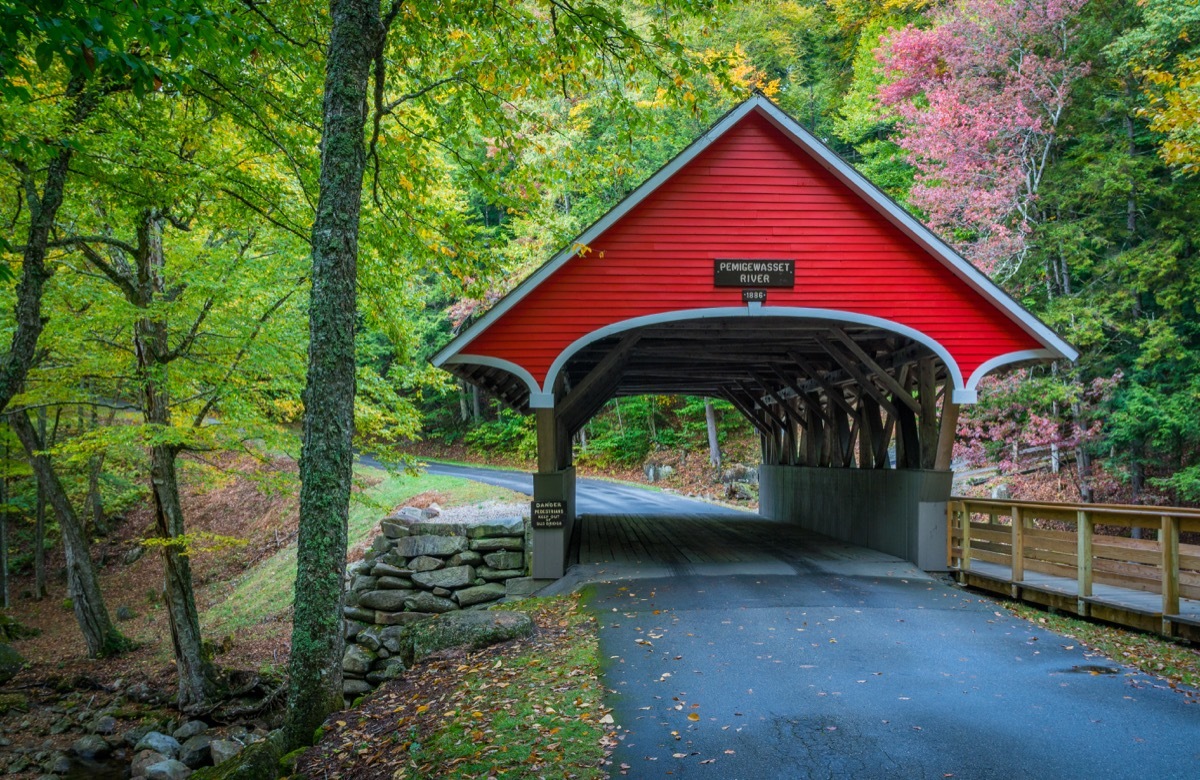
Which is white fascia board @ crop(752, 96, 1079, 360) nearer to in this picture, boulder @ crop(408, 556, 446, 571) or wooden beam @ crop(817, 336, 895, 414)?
wooden beam @ crop(817, 336, 895, 414)

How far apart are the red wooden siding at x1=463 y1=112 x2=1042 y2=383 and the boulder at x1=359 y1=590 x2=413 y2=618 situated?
332 cm

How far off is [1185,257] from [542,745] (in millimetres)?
17075

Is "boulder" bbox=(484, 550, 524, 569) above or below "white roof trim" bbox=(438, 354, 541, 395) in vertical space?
below

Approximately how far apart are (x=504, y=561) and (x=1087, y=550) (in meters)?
6.49

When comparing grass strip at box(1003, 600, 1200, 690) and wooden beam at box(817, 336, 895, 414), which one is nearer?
grass strip at box(1003, 600, 1200, 690)

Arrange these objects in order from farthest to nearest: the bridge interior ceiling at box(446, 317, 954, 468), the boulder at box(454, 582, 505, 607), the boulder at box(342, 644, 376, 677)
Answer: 1. the bridge interior ceiling at box(446, 317, 954, 468)
2. the boulder at box(454, 582, 505, 607)
3. the boulder at box(342, 644, 376, 677)

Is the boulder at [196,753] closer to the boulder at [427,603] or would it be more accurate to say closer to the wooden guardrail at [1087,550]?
→ the boulder at [427,603]

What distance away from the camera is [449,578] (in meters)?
9.83

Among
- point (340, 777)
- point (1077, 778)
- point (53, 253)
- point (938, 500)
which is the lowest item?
point (340, 777)

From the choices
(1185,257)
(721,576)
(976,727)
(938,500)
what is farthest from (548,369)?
(1185,257)

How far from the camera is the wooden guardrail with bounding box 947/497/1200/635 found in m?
6.69

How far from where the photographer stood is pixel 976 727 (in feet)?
15.9

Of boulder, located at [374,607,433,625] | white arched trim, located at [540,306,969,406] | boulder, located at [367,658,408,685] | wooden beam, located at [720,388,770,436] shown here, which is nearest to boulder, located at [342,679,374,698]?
boulder, located at [367,658,408,685]

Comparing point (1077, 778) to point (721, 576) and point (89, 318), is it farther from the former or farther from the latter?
point (89, 318)
